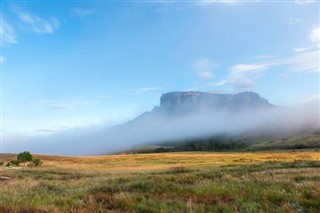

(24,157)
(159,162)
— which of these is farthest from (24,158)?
(159,162)

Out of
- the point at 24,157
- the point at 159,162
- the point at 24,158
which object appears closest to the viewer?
the point at 24,158

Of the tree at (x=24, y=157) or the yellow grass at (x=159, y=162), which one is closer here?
the yellow grass at (x=159, y=162)

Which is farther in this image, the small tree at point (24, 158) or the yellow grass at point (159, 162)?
the small tree at point (24, 158)

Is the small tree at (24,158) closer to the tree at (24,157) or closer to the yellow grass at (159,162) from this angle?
the tree at (24,157)

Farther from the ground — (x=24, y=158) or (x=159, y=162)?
(x=24, y=158)

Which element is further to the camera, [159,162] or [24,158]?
[159,162]

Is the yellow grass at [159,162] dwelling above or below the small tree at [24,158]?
below

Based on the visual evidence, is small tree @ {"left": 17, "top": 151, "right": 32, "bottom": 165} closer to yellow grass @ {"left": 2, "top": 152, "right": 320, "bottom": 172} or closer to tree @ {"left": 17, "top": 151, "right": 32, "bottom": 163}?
tree @ {"left": 17, "top": 151, "right": 32, "bottom": 163}

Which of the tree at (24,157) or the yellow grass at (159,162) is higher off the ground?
the tree at (24,157)

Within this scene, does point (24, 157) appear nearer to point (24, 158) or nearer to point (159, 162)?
point (24, 158)

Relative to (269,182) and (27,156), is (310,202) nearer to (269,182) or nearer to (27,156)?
(269,182)

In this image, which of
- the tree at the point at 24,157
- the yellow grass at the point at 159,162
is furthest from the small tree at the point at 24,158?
the yellow grass at the point at 159,162

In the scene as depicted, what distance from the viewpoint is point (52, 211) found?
9.43 m

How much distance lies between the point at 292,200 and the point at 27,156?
73288mm
